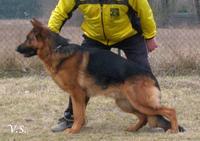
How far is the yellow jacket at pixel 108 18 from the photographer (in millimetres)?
6258

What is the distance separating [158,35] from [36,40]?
680 cm

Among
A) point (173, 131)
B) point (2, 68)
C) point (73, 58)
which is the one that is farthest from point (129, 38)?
point (2, 68)

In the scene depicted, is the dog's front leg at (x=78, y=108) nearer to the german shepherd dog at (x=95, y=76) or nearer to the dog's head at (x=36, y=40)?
the german shepherd dog at (x=95, y=76)

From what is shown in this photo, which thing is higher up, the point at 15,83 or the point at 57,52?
the point at 57,52

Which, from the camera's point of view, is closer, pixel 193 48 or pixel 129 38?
pixel 129 38

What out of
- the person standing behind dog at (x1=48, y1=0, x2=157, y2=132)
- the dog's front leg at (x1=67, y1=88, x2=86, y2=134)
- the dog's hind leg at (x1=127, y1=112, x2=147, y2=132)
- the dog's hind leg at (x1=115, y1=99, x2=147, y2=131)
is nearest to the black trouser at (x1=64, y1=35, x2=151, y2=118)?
the person standing behind dog at (x1=48, y1=0, x2=157, y2=132)

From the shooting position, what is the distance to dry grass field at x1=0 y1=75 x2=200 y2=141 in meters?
6.12

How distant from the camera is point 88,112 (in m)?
7.65

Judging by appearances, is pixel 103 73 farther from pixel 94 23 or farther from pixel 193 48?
pixel 193 48

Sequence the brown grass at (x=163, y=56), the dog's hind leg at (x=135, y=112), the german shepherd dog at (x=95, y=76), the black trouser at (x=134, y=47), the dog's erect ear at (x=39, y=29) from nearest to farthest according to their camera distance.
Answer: the german shepherd dog at (x=95, y=76), the dog's erect ear at (x=39, y=29), the dog's hind leg at (x=135, y=112), the black trouser at (x=134, y=47), the brown grass at (x=163, y=56)

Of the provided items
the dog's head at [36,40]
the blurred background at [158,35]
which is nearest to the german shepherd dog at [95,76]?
the dog's head at [36,40]

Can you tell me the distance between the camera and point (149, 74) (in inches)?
243

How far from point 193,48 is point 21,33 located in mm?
3419

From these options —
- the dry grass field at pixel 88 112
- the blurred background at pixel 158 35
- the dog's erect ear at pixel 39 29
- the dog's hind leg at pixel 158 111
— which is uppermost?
the dog's erect ear at pixel 39 29
